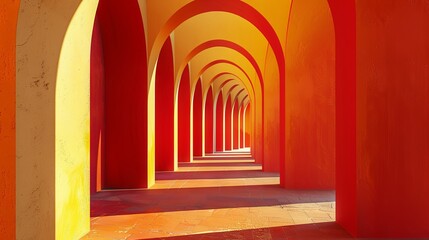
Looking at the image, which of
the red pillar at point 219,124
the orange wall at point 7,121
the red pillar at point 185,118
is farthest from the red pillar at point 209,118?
the orange wall at point 7,121

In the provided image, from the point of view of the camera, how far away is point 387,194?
185 inches

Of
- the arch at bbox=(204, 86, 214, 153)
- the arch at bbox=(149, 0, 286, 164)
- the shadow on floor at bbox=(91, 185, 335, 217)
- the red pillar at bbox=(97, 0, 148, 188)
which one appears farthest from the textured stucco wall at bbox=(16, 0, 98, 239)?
the arch at bbox=(204, 86, 214, 153)

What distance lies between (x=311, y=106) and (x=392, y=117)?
428 cm

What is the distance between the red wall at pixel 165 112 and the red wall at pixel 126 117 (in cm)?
391

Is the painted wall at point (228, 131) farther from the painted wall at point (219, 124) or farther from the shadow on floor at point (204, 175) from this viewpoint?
the shadow on floor at point (204, 175)

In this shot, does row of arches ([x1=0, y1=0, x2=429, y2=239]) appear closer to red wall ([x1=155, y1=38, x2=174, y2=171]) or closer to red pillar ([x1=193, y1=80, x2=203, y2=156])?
red wall ([x1=155, y1=38, x2=174, y2=171])

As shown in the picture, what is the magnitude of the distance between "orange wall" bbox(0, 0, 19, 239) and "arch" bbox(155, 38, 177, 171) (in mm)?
9742

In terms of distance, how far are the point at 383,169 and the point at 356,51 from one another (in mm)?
1358

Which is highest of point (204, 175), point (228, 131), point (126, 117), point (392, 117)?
point (126, 117)

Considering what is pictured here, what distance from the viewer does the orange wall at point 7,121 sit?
312 cm

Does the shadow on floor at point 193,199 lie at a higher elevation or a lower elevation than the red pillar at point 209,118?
lower

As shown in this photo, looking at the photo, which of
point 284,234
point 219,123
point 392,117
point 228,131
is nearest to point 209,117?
point 219,123

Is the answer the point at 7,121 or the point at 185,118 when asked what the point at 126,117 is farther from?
the point at 185,118

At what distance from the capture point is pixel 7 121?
317cm
